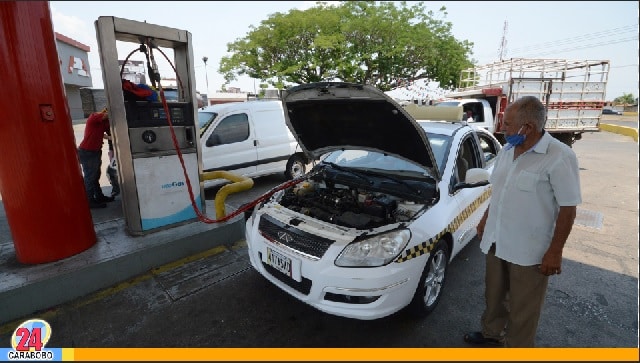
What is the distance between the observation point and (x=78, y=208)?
317cm

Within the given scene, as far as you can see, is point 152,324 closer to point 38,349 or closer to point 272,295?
point 38,349

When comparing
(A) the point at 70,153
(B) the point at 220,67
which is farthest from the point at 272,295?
(B) the point at 220,67

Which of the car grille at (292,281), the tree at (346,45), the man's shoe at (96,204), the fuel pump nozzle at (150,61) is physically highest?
the tree at (346,45)

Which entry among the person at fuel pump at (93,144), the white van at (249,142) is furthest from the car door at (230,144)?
the person at fuel pump at (93,144)

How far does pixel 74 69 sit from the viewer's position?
22.8 m

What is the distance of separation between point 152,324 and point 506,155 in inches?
114

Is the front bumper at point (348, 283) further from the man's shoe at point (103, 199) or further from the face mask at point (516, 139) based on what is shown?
the man's shoe at point (103, 199)

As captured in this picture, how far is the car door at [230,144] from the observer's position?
5.59 m

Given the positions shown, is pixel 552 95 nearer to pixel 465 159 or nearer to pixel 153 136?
pixel 465 159

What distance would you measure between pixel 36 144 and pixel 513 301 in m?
3.95

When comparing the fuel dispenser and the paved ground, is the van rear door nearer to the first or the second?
the fuel dispenser

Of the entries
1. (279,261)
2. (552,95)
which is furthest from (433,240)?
(552,95)

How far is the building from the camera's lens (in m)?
22.1

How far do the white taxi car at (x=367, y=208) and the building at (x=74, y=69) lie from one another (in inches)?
1032
